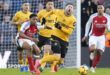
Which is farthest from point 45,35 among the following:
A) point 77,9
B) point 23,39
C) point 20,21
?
point 23,39

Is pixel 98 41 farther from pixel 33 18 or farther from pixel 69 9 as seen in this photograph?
pixel 33 18

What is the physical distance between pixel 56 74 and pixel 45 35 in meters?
3.07

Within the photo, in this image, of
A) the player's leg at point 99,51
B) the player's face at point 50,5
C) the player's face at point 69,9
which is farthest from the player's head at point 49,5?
the player's leg at point 99,51

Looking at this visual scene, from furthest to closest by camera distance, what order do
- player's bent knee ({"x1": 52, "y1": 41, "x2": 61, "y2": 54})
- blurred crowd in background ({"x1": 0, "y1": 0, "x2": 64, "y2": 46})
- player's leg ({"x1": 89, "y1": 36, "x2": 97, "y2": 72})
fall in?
blurred crowd in background ({"x1": 0, "y1": 0, "x2": 64, "y2": 46}) < player's leg ({"x1": 89, "y1": 36, "x2": 97, "y2": 72}) < player's bent knee ({"x1": 52, "y1": 41, "x2": 61, "y2": 54})

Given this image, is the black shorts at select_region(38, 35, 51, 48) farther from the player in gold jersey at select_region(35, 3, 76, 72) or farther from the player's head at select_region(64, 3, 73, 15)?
the player's head at select_region(64, 3, 73, 15)

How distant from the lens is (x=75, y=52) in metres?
20.7

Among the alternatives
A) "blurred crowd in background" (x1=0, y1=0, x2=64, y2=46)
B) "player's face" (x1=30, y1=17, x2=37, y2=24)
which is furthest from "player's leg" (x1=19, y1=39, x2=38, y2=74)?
"blurred crowd in background" (x1=0, y1=0, x2=64, y2=46)

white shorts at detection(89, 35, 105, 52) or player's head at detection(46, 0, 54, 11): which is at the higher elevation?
player's head at detection(46, 0, 54, 11)

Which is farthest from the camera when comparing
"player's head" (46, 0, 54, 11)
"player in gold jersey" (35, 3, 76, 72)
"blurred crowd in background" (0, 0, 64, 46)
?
"blurred crowd in background" (0, 0, 64, 46)

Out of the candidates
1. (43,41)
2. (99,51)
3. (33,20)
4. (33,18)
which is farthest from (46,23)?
(33,18)

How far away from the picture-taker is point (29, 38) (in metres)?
14.5

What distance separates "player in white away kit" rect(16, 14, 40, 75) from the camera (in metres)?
14.4

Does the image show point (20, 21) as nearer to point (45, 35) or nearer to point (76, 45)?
point (45, 35)

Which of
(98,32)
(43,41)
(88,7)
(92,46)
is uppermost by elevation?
(88,7)
